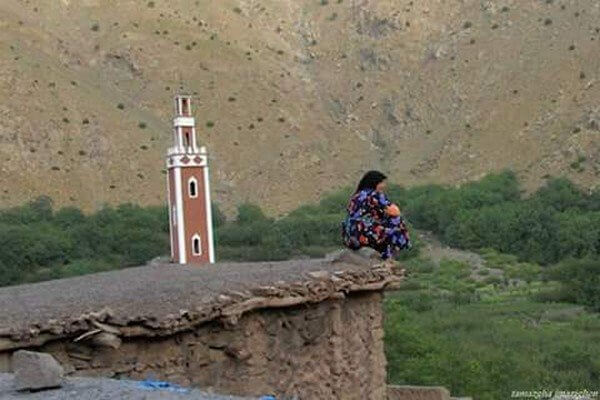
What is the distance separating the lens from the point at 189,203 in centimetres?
3459

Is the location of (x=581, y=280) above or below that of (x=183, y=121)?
below

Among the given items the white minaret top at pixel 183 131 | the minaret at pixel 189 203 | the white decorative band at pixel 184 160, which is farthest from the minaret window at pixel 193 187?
the white minaret top at pixel 183 131

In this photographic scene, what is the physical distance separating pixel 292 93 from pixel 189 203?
29.9 m

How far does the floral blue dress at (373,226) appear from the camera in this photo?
9242 millimetres

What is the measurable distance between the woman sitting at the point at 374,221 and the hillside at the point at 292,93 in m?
42.9

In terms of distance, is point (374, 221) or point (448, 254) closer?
point (374, 221)

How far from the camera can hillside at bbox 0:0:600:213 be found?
5450cm

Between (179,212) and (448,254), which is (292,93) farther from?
(179,212)

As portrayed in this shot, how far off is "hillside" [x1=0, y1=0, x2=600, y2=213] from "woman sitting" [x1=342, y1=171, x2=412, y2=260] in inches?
1689

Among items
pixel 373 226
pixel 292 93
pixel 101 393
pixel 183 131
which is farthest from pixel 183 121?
pixel 101 393

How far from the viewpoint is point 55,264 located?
43.4 m

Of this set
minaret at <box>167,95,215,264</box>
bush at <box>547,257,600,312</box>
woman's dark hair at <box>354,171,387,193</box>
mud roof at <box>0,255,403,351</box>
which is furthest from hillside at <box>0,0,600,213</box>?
woman's dark hair at <box>354,171,387,193</box>

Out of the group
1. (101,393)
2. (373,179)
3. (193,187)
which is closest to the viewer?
(101,393)

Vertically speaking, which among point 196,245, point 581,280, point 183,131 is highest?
point 183,131
